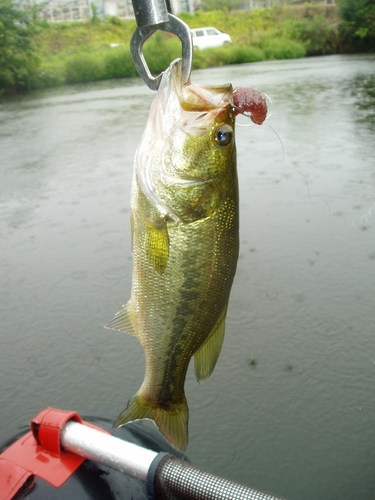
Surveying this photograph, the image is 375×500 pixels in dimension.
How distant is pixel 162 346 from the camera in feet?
5.23

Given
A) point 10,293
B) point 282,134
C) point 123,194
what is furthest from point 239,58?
point 10,293

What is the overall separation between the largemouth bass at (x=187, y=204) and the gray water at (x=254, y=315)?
167 cm

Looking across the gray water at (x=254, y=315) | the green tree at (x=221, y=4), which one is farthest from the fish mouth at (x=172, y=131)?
the green tree at (x=221, y=4)

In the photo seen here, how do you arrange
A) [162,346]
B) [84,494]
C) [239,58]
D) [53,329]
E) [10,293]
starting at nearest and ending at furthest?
[162,346]
[84,494]
[53,329]
[10,293]
[239,58]

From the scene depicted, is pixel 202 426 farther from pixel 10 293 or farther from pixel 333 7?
pixel 333 7

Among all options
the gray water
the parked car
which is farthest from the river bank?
the gray water

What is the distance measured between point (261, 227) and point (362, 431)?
8.93 feet

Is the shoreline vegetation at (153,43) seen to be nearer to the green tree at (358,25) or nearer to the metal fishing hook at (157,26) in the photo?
the green tree at (358,25)

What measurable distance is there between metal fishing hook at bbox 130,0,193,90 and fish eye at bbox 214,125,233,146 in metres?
0.15

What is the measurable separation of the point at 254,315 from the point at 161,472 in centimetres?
236

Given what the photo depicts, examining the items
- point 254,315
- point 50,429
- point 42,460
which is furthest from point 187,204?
point 254,315

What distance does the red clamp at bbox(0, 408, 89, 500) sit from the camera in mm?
1889

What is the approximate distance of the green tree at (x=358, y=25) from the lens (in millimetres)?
31703

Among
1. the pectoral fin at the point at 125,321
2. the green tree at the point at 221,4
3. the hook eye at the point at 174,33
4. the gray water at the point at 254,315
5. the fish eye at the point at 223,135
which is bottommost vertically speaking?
the gray water at the point at 254,315
